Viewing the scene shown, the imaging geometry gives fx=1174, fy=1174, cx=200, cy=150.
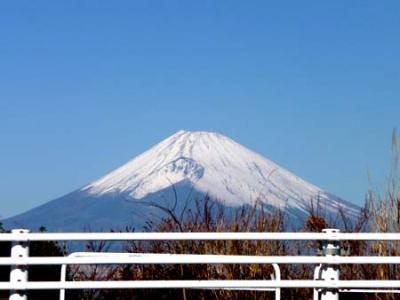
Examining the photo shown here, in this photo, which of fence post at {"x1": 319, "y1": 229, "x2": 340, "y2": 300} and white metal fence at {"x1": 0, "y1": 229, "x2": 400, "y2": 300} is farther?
fence post at {"x1": 319, "y1": 229, "x2": 340, "y2": 300}

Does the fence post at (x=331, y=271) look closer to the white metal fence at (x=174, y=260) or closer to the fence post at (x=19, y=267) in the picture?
the white metal fence at (x=174, y=260)

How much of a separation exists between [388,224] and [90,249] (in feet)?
13.8

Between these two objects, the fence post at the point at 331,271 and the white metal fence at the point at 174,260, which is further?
the fence post at the point at 331,271

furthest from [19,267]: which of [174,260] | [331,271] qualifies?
[331,271]

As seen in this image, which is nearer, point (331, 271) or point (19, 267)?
point (19, 267)

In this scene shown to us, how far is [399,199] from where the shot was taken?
36.8ft

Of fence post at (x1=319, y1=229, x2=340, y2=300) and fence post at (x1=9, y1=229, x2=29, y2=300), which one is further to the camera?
fence post at (x1=319, y1=229, x2=340, y2=300)

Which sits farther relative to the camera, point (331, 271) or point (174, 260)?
point (331, 271)

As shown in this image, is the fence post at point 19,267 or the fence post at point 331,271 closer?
the fence post at point 19,267

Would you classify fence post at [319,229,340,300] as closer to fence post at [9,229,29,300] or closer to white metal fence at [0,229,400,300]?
white metal fence at [0,229,400,300]

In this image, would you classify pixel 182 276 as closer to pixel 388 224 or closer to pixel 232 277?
pixel 232 277

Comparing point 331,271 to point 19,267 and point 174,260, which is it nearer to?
point 174,260

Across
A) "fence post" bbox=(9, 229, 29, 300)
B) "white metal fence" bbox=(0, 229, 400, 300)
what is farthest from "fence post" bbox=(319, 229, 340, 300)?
"fence post" bbox=(9, 229, 29, 300)

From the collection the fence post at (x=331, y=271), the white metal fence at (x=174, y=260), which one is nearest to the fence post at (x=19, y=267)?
the white metal fence at (x=174, y=260)
